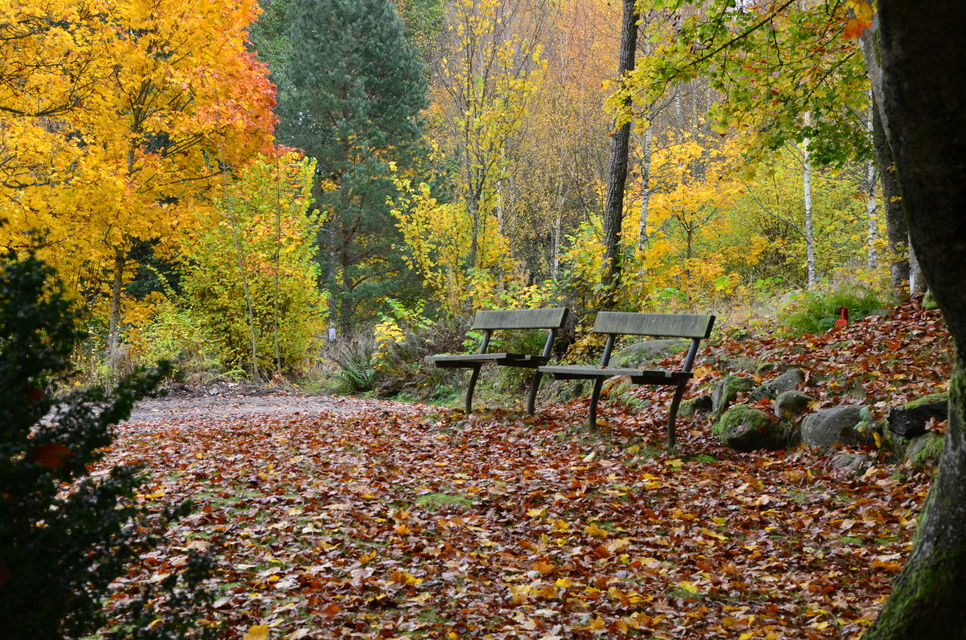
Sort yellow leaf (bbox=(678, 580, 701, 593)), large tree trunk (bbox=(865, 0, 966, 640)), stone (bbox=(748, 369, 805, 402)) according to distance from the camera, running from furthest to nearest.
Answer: stone (bbox=(748, 369, 805, 402)) < yellow leaf (bbox=(678, 580, 701, 593)) < large tree trunk (bbox=(865, 0, 966, 640))

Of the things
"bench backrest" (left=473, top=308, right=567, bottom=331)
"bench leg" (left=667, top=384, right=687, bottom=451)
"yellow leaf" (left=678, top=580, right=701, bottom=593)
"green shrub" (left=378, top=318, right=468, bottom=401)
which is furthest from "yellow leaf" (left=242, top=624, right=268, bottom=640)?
"green shrub" (left=378, top=318, right=468, bottom=401)

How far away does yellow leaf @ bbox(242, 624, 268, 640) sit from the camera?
2654 millimetres

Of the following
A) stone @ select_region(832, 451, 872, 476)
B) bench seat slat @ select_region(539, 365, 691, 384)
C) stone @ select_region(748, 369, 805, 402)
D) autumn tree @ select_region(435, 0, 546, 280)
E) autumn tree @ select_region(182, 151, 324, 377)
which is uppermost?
autumn tree @ select_region(435, 0, 546, 280)

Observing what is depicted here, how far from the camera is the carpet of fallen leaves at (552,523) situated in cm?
297

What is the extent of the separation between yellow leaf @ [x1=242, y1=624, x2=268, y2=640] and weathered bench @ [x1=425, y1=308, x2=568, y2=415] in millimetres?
4028

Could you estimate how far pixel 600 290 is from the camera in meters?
9.31

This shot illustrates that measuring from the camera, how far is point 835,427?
210 inches

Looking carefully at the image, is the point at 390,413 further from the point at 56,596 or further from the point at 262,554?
the point at 56,596

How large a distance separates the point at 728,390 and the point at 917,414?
173 centimetres

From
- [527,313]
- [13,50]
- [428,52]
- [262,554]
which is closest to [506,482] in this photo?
[262,554]

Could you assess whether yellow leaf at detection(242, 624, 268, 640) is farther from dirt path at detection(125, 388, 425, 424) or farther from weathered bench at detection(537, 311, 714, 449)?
dirt path at detection(125, 388, 425, 424)

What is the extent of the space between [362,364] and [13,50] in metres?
6.68

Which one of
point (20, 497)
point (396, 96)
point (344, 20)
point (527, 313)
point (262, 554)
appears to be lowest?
point (262, 554)

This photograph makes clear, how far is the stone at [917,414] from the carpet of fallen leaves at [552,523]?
263 millimetres
